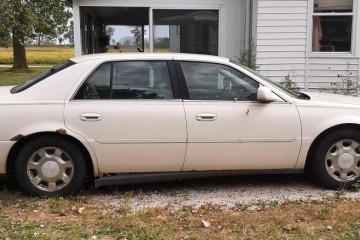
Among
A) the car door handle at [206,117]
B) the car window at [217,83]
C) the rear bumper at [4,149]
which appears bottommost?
the rear bumper at [4,149]

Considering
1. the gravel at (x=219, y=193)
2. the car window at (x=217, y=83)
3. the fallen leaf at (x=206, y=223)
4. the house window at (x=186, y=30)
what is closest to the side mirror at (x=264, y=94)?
the car window at (x=217, y=83)

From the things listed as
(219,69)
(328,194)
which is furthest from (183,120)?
(328,194)

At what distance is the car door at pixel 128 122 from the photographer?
478 centimetres

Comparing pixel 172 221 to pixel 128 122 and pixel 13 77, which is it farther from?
pixel 13 77

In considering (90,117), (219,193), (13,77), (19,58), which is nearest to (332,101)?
(219,193)

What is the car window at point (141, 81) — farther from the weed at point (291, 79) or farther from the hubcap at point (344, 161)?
the weed at point (291, 79)

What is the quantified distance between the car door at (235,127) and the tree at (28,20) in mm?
15287

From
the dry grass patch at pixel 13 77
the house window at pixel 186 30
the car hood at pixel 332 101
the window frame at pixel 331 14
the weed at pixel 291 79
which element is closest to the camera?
the car hood at pixel 332 101

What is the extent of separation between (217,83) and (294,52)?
16.9 feet

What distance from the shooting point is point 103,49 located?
12727 millimetres

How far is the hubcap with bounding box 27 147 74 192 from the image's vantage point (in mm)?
4773

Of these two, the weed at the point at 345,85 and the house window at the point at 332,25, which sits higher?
the house window at the point at 332,25

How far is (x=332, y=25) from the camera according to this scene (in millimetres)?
9648

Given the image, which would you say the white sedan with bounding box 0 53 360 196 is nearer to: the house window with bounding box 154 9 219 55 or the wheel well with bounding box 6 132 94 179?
the wheel well with bounding box 6 132 94 179
